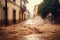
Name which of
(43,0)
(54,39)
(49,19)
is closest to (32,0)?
(43,0)

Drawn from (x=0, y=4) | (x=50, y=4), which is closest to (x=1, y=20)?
(x=0, y=4)

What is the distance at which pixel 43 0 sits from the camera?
1012 cm

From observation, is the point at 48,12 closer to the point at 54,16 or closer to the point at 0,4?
the point at 54,16

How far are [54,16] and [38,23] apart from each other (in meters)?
2.50

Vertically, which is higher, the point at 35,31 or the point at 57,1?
the point at 57,1

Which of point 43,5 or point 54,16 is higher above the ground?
point 43,5

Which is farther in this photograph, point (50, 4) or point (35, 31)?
point (50, 4)

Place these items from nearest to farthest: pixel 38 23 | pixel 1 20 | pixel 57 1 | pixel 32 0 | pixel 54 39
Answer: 1. pixel 54 39
2. pixel 1 20
3. pixel 38 23
4. pixel 32 0
5. pixel 57 1

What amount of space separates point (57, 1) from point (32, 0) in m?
2.21

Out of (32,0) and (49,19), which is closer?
(32,0)

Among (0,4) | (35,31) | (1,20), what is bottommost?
(35,31)

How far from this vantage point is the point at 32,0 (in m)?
9.22

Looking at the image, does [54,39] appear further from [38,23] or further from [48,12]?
[48,12]

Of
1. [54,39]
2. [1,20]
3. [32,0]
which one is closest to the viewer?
[54,39]
